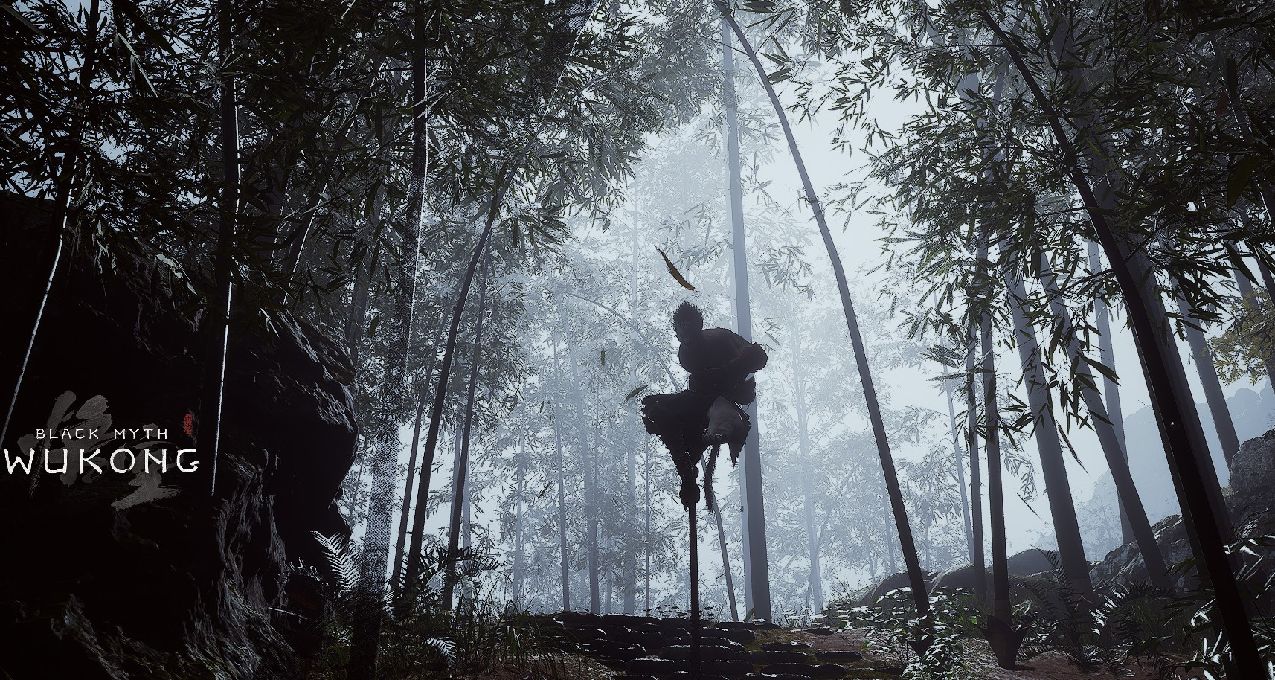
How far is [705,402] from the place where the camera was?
317 cm

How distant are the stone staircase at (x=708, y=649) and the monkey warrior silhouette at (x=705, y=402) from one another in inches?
78.8

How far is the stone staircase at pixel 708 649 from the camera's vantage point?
4562mm

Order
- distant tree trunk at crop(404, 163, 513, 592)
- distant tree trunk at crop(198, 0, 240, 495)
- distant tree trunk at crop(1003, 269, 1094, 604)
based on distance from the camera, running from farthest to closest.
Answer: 1. distant tree trunk at crop(1003, 269, 1094, 604)
2. distant tree trunk at crop(404, 163, 513, 592)
3. distant tree trunk at crop(198, 0, 240, 495)

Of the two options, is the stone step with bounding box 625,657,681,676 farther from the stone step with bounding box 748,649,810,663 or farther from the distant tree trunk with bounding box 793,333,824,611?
the distant tree trunk with bounding box 793,333,824,611

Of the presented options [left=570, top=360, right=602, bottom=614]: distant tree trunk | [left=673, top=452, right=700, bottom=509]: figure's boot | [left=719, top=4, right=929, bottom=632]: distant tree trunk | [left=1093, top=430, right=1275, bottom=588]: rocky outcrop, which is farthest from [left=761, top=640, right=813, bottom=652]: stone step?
[left=570, top=360, right=602, bottom=614]: distant tree trunk

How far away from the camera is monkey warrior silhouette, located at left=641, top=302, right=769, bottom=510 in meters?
3.00

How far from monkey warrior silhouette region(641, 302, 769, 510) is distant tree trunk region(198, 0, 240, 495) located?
2.14 meters

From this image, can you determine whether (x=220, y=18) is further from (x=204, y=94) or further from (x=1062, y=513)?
(x=1062, y=513)

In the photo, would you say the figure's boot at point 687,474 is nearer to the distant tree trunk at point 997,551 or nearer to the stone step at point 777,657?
the distant tree trunk at point 997,551

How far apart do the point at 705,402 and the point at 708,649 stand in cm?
280

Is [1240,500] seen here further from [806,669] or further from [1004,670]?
[806,669]

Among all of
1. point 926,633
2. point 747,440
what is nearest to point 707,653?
point 926,633

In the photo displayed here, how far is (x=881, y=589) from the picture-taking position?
14.8 metres

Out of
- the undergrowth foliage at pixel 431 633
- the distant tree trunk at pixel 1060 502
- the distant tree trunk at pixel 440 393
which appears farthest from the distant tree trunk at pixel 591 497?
the undergrowth foliage at pixel 431 633
